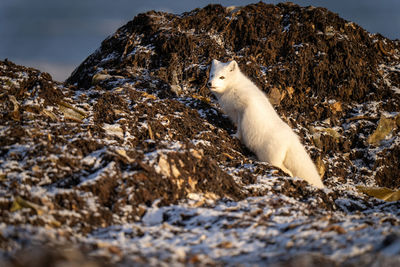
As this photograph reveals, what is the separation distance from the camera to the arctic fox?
243 inches

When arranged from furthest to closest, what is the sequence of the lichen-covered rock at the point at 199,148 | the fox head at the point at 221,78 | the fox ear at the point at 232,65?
the fox ear at the point at 232,65 → the fox head at the point at 221,78 → the lichen-covered rock at the point at 199,148

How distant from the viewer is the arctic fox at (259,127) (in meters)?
6.16

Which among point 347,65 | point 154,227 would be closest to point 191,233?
point 154,227

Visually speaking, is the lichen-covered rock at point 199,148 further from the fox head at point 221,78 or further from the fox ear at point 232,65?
the fox ear at point 232,65

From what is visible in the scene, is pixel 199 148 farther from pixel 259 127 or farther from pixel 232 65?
pixel 232 65

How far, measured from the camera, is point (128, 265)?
2230 millimetres

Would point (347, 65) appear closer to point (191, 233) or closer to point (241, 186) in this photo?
point (241, 186)

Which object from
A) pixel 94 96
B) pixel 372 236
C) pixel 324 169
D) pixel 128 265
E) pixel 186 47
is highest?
pixel 186 47

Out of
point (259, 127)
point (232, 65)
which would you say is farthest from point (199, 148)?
point (232, 65)

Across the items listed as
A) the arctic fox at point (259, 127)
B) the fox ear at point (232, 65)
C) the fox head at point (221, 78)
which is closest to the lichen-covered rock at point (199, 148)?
the arctic fox at point (259, 127)

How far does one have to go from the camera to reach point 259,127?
6410 mm

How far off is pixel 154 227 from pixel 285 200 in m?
1.77

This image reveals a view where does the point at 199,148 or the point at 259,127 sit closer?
the point at 199,148

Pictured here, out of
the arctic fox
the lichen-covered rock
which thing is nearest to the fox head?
the arctic fox
